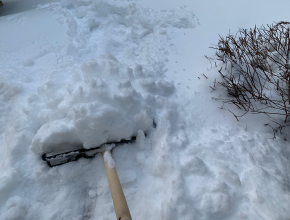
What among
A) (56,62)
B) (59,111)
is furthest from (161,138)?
(56,62)

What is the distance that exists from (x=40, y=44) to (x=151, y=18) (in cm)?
192

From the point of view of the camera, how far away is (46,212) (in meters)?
1.81

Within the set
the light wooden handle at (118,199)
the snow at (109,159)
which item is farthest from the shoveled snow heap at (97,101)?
the light wooden handle at (118,199)

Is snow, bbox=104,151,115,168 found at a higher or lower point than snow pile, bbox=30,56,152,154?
lower

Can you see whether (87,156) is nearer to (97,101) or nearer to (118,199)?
(97,101)

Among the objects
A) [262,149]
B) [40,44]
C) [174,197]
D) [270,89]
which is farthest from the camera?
[40,44]

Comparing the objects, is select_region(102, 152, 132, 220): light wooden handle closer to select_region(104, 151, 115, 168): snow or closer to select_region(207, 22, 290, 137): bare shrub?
select_region(104, 151, 115, 168): snow

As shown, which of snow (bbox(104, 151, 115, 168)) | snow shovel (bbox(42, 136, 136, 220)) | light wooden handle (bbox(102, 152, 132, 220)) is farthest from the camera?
snow (bbox(104, 151, 115, 168))

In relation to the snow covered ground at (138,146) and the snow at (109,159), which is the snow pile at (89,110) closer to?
the snow covered ground at (138,146)

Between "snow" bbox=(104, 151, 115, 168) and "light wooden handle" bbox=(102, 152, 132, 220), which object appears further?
"snow" bbox=(104, 151, 115, 168)

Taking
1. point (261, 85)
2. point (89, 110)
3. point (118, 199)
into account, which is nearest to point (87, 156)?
point (89, 110)

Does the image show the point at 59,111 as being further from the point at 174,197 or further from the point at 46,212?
the point at 174,197

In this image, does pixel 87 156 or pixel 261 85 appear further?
pixel 261 85

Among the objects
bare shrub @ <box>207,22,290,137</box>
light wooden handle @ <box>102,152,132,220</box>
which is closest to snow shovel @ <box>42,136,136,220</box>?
light wooden handle @ <box>102,152,132,220</box>
